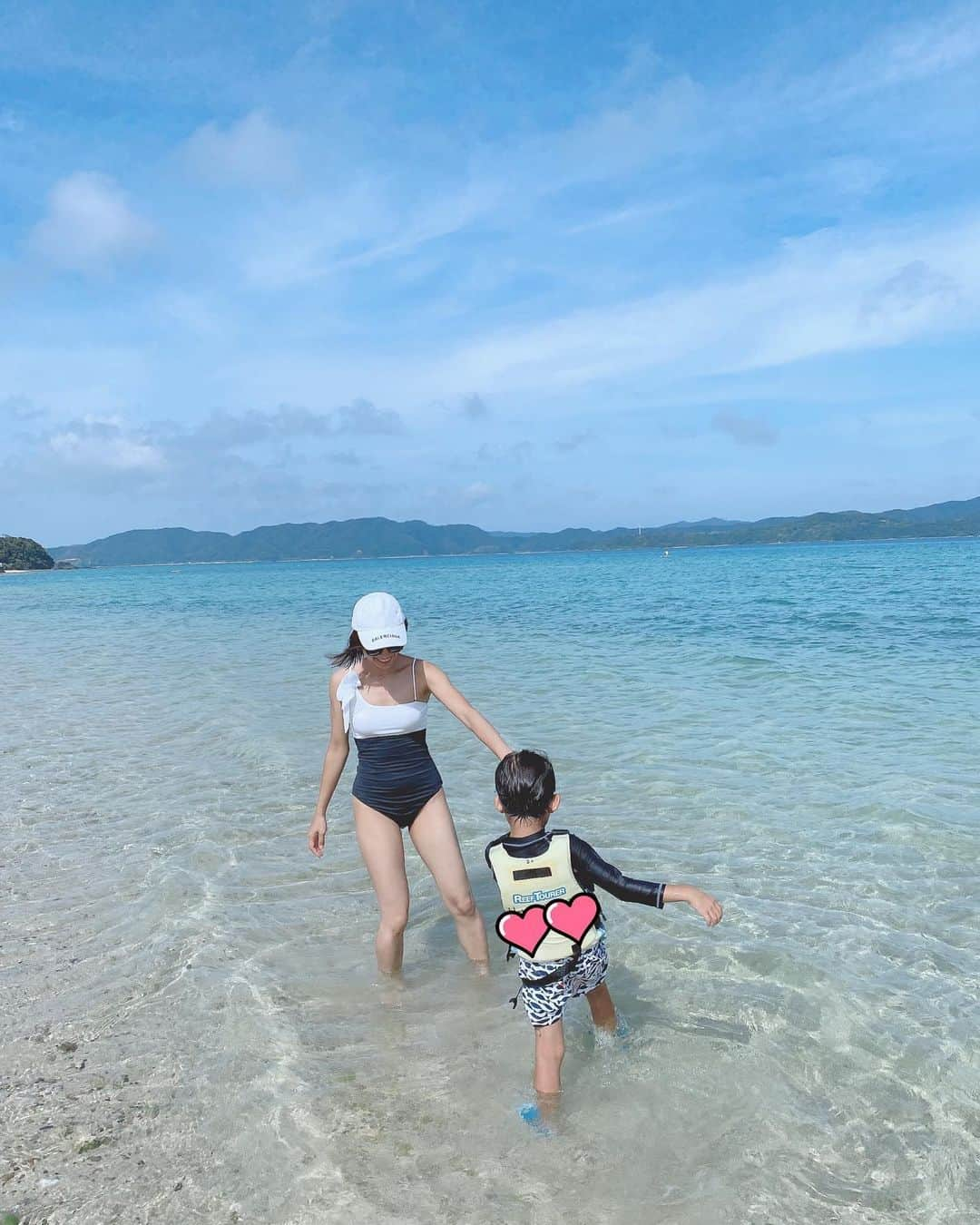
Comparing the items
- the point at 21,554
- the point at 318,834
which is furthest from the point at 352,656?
the point at 21,554

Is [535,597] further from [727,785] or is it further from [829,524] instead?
[829,524]

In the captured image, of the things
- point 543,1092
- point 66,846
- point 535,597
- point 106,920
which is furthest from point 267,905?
point 535,597

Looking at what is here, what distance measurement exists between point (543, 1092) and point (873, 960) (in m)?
2.51

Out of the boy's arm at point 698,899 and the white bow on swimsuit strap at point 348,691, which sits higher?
the white bow on swimsuit strap at point 348,691

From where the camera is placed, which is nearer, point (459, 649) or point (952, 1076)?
point (952, 1076)

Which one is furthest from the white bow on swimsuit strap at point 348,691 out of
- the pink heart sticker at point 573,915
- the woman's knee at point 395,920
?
the pink heart sticker at point 573,915

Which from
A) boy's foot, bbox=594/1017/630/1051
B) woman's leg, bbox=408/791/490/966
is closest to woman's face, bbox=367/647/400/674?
woman's leg, bbox=408/791/490/966

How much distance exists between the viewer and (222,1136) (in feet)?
12.6

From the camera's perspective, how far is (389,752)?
4.94 m

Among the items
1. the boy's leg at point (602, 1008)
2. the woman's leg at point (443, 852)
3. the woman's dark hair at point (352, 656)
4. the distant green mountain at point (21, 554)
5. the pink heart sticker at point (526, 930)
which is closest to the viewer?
the pink heart sticker at point (526, 930)

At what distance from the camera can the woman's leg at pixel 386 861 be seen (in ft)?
16.3

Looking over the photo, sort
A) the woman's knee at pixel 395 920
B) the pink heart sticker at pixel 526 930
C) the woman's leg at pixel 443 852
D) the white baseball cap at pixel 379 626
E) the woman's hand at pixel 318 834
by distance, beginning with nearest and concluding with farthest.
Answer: the pink heart sticker at pixel 526 930 → the white baseball cap at pixel 379 626 → the woman's leg at pixel 443 852 → the woman's knee at pixel 395 920 → the woman's hand at pixel 318 834

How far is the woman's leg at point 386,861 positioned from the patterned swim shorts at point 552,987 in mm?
1228

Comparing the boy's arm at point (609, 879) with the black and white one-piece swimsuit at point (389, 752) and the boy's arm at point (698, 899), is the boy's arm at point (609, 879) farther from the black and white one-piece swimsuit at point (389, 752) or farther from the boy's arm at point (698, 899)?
the black and white one-piece swimsuit at point (389, 752)
